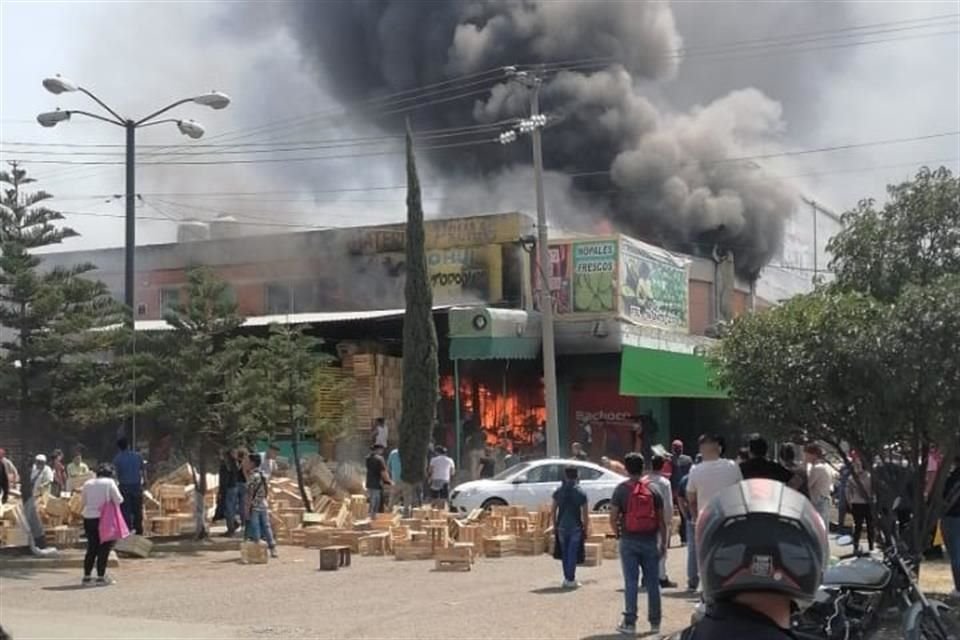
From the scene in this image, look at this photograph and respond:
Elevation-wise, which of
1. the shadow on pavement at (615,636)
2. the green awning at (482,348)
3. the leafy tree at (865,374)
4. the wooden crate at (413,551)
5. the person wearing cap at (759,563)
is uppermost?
the green awning at (482,348)

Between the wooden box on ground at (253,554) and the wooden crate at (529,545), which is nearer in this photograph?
the wooden box on ground at (253,554)

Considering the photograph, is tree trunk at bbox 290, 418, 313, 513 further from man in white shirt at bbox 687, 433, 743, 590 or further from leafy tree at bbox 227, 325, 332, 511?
man in white shirt at bbox 687, 433, 743, 590

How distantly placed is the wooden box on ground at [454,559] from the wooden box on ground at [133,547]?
4311 millimetres

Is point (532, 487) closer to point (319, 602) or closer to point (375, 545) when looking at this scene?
point (375, 545)

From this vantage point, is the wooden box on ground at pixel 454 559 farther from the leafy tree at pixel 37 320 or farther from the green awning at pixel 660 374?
the green awning at pixel 660 374

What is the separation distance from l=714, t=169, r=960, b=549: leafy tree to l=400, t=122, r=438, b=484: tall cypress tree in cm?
1406

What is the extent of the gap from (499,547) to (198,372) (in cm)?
521

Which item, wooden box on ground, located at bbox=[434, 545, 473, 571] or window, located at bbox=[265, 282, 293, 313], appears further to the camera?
window, located at bbox=[265, 282, 293, 313]

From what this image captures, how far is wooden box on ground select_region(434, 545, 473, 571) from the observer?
49.6 ft

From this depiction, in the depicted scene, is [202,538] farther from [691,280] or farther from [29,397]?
[691,280]

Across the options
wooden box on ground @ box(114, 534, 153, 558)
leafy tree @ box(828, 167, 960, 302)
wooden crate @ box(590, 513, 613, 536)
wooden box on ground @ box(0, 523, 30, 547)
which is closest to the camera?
leafy tree @ box(828, 167, 960, 302)

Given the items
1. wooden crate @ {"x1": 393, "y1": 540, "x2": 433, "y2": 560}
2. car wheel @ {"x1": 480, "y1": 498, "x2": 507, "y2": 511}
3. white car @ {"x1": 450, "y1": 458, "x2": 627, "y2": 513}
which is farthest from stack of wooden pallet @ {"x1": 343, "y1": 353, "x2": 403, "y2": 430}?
wooden crate @ {"x1": 393, "y1": 540, "x2": 433, "y2": 560}

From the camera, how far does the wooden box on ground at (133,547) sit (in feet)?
54.2

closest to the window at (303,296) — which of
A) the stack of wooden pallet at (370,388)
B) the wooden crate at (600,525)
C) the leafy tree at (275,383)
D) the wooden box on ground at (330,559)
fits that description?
the stack of wooden pallet at (370,388)
